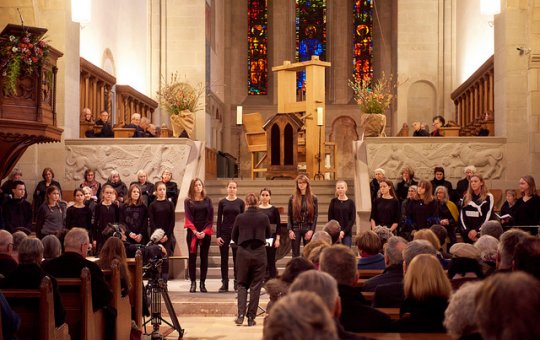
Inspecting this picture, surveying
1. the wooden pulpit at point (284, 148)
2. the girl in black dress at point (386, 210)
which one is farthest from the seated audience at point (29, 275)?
the wooden pulpit at point (284, 148)

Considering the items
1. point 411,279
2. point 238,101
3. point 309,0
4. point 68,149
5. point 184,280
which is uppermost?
point 309,0

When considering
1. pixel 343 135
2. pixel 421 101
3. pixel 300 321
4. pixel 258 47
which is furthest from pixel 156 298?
pixel 258 47

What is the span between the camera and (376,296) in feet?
21.4

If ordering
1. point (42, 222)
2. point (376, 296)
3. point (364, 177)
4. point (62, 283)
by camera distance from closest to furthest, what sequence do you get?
1. point (376, 296)
2. point (62, 283)
3. point (42, 222)
4. point (364, 177)

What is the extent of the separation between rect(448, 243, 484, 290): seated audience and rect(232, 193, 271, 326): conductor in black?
4004 mm

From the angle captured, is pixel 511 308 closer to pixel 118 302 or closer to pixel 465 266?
pixel 465 266

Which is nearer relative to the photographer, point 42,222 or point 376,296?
point 376,296

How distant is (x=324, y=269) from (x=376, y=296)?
159 cm

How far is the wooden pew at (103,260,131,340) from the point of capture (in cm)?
785

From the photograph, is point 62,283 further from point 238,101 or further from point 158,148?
point 238,101

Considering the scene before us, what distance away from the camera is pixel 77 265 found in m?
7.34

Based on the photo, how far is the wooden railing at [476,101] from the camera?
19352mm

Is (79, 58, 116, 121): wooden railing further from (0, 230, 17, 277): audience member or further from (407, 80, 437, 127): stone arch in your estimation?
(0, 230, 17, 277): audience member

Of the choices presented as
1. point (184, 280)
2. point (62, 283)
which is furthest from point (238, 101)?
point (62, 283)
